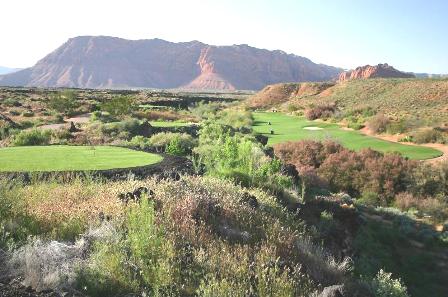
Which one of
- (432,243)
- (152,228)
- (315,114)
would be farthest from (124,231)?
(315,114)

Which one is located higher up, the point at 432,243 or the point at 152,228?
the point at 152,228

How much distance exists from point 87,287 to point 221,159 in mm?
8240

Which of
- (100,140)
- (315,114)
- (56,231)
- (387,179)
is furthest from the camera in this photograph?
(315,114)

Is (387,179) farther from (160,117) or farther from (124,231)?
(160,117)

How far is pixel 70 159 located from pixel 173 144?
599 cm

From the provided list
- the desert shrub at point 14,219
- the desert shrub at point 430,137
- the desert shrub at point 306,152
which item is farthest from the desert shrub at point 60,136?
the desert shrub at point 430,137

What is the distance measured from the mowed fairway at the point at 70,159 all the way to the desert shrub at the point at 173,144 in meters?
2.75

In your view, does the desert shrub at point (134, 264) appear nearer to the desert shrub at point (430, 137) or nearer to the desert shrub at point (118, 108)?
the desert shrub at point (430, 137)

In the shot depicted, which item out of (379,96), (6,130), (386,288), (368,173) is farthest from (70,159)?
(379,96)

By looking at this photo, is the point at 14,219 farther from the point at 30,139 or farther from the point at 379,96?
the point at 379,96

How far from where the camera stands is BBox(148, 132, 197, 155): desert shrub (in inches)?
698

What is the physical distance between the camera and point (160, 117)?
135 feet

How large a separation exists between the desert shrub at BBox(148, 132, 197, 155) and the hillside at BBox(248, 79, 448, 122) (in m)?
33.4

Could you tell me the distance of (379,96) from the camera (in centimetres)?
7212
